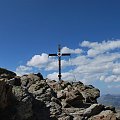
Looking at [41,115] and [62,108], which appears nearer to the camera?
[41,115]

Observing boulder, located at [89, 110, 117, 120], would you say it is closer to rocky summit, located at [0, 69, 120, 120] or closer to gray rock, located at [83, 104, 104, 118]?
rocky summit, located at [0, 69, 120, 120]

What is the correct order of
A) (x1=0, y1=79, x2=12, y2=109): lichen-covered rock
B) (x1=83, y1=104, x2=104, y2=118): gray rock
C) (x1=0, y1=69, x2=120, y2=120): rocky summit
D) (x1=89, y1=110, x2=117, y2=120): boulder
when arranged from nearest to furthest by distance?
(x1=0, y1=79, x2=12, y2=109): lichen-covered rock → (x1=0, y1=69, x2=120, y2=120): rocky summit → (x1=89, y1=110, x2=117, y2=120): boulder → (x1=83, y1=104, x2=104, y2=118): gray rock

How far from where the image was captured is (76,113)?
141 feet

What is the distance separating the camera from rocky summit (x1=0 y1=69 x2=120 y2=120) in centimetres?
3604

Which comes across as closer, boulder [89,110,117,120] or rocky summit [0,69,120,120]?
rocky summit [0,69,120,120]

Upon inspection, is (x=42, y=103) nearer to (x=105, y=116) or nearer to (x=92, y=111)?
(x=92, y=111)

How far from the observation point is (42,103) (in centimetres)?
4316

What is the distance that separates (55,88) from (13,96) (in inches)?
683

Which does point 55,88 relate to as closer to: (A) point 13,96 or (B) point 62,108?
(B) point 62,108

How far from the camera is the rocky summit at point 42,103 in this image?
36.0m

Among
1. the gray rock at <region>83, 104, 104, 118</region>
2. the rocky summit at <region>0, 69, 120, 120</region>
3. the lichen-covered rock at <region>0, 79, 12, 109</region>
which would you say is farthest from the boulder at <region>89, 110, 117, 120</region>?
the lichen-covered rock at <region>0, 79, 12, 109</region>

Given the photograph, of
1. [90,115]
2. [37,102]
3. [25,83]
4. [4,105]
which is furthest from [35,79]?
[4,105]

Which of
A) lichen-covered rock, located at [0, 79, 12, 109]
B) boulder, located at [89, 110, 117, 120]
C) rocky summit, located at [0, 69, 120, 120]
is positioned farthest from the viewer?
boulder, located at [89, 110, 117, 120]

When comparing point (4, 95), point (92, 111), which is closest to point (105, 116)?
point (92, 111)
